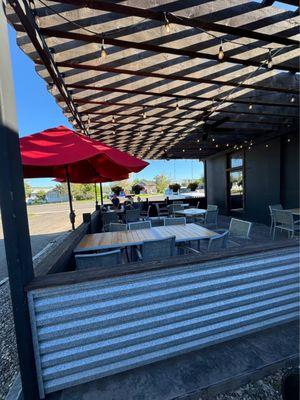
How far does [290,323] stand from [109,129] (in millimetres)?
5696

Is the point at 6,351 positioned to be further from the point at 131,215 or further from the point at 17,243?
the point at 131,215

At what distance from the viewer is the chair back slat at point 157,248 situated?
2529 mm

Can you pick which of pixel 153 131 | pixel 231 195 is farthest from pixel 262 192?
pixel 153 131

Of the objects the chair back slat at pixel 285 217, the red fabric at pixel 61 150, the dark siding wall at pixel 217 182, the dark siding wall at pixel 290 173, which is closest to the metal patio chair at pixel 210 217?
the chair back slat at pixel 285 217

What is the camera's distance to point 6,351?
196 centimetres

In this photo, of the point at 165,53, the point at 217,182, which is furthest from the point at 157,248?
the point at 217,182

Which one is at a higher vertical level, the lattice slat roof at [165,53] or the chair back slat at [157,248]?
the lattice slat roof at [165,53]

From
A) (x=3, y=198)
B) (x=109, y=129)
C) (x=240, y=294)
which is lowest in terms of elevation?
(x=240, y=294)

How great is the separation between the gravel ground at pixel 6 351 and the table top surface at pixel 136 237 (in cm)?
108

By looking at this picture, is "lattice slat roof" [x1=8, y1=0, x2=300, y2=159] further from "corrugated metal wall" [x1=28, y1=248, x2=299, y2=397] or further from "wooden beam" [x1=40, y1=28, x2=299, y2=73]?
"corrugated metal wall" [x1=28, y1=248, x2=299, y2=397]

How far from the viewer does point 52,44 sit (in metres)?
2.56

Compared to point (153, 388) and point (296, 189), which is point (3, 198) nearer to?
point (153, 388)

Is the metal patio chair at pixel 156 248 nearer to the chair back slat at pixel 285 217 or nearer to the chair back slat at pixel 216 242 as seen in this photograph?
the chair back slat at pixel 216 242

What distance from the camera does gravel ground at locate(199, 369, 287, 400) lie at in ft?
4.73
